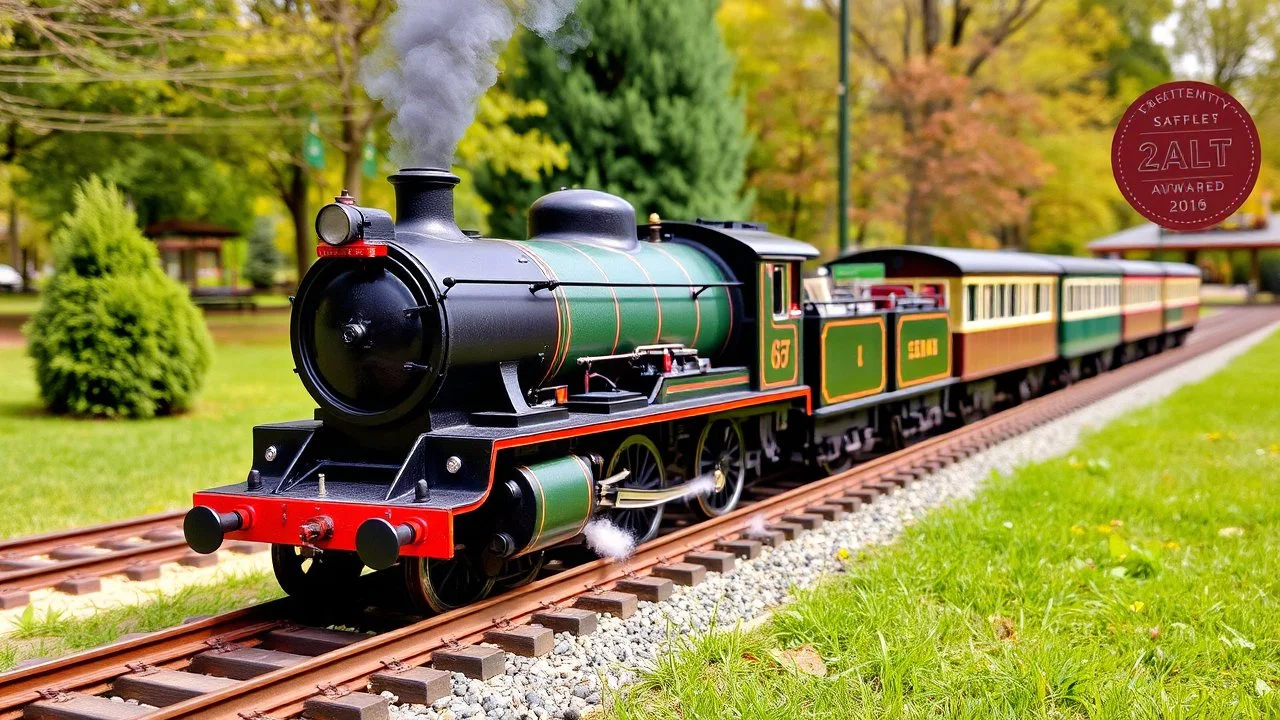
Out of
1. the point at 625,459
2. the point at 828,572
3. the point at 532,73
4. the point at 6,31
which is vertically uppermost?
the point at 532,73

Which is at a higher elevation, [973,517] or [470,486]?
[470,486]

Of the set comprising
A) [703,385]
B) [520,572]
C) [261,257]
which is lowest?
[520,572]

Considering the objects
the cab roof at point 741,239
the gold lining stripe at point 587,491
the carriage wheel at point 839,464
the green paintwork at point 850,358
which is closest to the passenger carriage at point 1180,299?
the green paintwork at point 850,358

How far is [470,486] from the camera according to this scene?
234 inches

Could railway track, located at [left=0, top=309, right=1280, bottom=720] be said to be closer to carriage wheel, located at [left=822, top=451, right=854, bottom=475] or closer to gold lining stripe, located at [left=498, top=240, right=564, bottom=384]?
gold lining stripe, located at [left=498, top=240, right=564, bottom=384]

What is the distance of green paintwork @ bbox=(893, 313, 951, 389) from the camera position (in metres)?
12.1

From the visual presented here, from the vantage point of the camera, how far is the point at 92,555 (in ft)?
25.7

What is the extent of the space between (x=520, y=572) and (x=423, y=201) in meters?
2.55

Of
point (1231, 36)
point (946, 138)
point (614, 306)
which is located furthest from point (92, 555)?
point (1231, 36)

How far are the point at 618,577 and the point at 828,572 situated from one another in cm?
149

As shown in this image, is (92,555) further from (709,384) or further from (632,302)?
(709,384)

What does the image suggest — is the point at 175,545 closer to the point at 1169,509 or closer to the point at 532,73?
the point at 1169,509

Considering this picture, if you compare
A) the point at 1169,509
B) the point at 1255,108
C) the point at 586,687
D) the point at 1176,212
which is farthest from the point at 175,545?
the point at 1255,108

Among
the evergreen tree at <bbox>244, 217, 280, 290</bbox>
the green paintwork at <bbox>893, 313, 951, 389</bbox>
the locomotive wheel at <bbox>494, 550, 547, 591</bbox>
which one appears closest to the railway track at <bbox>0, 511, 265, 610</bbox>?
the locomotive wheel at <bbox>494, 550, 547, 591</bbox>
